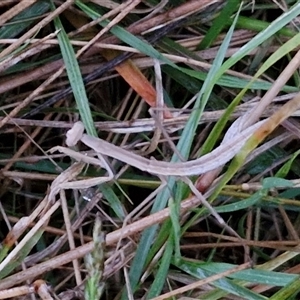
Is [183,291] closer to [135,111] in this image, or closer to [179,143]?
[179,143]

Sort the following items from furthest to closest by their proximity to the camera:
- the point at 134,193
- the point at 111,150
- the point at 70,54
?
the point at 134,193 → the point at 70,54 → the point at 111,150

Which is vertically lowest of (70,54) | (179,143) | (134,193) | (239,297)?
(239,297)

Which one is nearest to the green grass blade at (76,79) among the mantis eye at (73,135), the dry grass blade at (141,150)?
the dry grass blade at (141,150)

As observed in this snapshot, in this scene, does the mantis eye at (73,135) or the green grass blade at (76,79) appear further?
the green grass blade at (76,79)

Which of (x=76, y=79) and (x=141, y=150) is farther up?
(x=76, y=79)

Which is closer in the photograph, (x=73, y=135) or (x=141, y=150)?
(x=73, y=135)

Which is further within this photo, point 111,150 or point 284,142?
point 284,142

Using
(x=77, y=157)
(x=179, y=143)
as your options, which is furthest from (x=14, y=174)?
(x=179, y=143)

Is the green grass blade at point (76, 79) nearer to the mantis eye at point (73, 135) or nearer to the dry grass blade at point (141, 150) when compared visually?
the dry grass blade at point (141, 150)

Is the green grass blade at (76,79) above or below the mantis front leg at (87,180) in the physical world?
above

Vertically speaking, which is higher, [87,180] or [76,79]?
[76,79]

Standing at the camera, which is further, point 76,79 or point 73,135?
point 76,79
